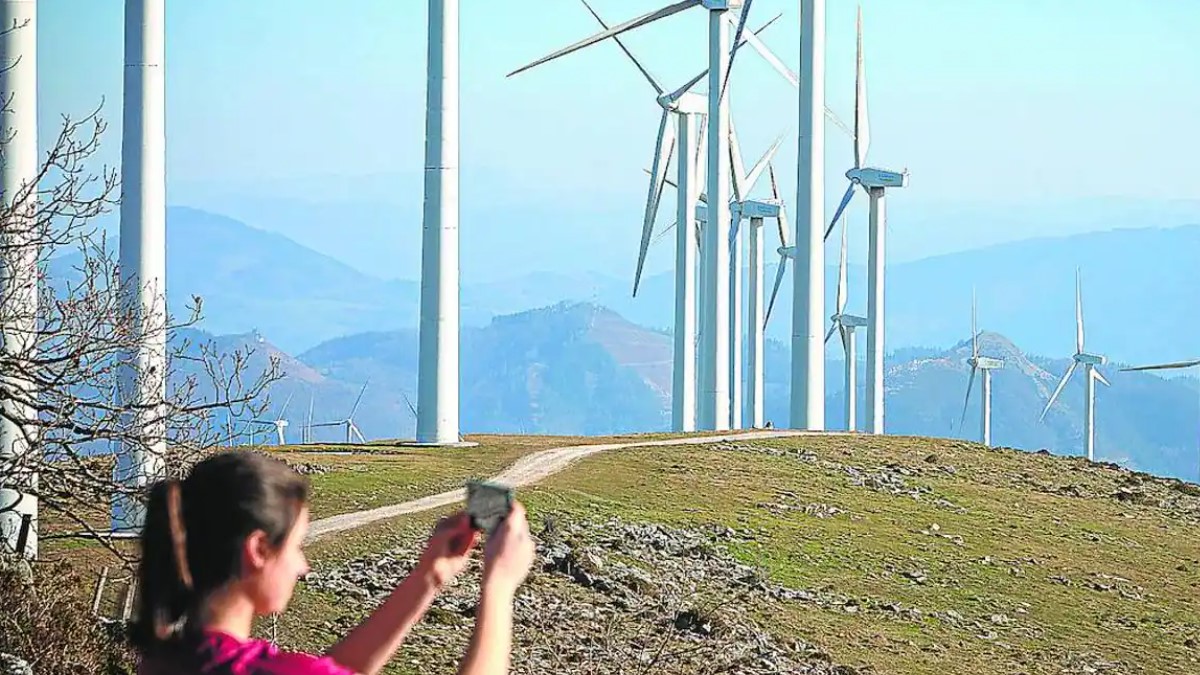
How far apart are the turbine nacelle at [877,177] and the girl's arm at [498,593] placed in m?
63.2

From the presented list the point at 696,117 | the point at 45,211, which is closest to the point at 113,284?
the point at 45,211

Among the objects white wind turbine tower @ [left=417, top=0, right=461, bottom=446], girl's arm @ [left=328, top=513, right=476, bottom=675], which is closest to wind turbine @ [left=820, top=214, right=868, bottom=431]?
white wind turbine tower @ [left=417, top=0, right=461, bottom=446]

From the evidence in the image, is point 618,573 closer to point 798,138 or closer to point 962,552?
point 962,552

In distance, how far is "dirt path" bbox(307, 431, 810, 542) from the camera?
30.7 meters

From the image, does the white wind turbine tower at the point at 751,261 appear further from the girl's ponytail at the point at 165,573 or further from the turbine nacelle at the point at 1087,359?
the girl's ponytail at the point at 165,573

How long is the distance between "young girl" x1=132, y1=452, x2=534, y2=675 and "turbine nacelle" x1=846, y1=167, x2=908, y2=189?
63.3m

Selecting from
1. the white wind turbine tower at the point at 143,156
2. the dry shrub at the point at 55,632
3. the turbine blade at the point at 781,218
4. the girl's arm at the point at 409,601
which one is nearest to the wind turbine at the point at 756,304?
the turbine blade at the point at 781,218

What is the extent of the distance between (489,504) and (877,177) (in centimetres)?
6353

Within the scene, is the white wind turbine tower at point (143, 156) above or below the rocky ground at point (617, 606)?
above

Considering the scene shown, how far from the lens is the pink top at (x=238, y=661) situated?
546 cm

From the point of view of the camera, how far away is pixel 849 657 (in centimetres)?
2839

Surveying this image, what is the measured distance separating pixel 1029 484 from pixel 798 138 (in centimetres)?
1379

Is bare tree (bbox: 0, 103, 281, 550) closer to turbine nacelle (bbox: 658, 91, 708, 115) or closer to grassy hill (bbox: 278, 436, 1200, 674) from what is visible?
grassy hill (bbox: 278, 436, 1200, 674)

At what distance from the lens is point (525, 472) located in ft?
131
